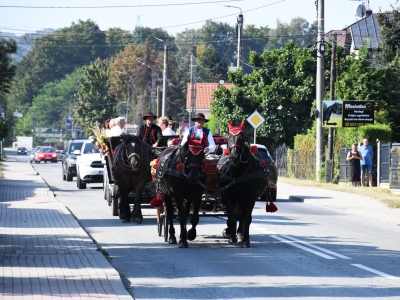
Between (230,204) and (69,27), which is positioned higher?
(69,27)

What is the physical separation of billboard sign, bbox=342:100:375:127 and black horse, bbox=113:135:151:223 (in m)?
22.1

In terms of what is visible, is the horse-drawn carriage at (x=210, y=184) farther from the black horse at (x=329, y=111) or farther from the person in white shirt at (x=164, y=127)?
the black horse at (x=329, y=111)

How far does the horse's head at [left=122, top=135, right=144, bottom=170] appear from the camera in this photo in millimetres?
18688

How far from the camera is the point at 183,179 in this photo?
48.7ft

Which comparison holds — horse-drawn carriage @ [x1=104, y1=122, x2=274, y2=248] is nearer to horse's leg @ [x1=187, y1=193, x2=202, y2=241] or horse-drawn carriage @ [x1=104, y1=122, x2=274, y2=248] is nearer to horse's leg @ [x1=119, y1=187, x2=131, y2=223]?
horse's leg @ [x1=187, y1=193, x2=202, y2=241]

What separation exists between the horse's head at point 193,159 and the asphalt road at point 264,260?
1176 millimetres

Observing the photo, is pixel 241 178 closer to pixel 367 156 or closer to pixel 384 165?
pixel 367 156

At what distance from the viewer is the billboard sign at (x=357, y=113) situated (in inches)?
1582

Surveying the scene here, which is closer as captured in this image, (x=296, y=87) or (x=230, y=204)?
(x=230, y=204)

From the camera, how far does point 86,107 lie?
4985 inches

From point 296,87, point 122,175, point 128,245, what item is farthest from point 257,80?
point 128,245

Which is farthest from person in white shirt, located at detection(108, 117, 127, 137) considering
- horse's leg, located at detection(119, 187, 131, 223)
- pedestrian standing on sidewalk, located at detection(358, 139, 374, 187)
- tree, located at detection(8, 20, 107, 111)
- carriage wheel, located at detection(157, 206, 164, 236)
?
tree, located at detection(8, 20, 107, 111)

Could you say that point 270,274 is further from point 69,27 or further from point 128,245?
point 69,27

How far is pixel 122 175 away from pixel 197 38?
144797 mm
